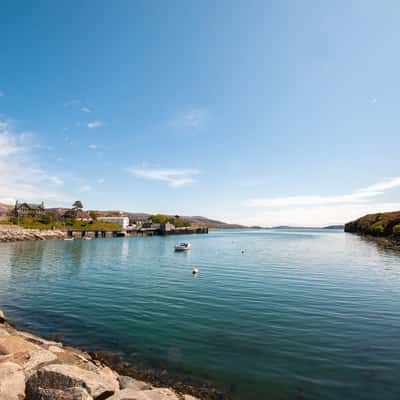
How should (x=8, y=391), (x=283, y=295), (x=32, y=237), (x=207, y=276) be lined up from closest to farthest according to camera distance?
(x=8, y=391)
(x=283, y=295)
(x=207, y=276)
(x=32, y=237)

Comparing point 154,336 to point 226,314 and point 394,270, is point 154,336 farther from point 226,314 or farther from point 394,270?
point 394,270

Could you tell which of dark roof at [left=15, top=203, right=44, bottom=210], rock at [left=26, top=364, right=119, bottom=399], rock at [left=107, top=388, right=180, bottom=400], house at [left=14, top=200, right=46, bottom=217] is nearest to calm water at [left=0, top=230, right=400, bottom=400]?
rock at [left=107, top=388, right=180, bottom=400]

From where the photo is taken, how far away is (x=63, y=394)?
7762 millimetres

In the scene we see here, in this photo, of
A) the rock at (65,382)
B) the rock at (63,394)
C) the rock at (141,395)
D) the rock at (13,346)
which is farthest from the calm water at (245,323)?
the rock at (63,394)

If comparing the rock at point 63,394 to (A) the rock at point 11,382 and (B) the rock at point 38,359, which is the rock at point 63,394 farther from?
(B) the rock at point 38,359

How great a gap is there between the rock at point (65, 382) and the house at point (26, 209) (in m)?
193

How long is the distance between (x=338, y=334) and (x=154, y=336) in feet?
37.5

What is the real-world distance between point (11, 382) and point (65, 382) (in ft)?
6.05

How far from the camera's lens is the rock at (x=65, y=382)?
7.96 metres

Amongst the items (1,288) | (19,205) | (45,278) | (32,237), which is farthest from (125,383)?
(19,205)

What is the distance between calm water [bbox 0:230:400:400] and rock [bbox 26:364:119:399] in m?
4.99

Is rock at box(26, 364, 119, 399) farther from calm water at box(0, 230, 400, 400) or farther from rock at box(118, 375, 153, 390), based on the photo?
calm water at box(0, 230, 400, 400)

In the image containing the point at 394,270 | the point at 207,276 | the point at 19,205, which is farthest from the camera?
the point at 19,205

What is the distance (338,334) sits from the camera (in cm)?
1617
